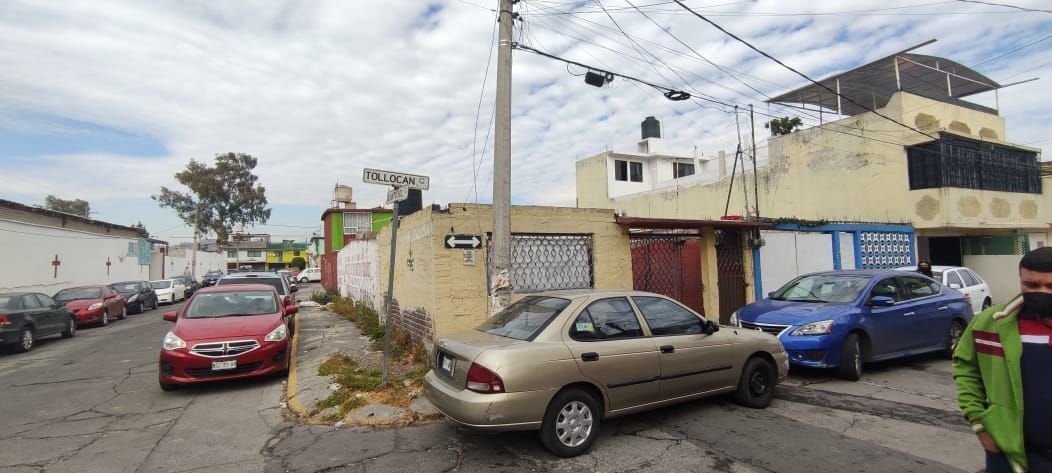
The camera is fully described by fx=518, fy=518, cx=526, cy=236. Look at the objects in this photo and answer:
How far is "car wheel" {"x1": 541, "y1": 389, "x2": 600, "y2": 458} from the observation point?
426cm

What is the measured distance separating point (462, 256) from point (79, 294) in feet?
51.1

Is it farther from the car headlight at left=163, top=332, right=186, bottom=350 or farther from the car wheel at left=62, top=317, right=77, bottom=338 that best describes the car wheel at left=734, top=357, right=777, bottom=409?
the car wheel at left=62, top=317, right=77, bottom=338

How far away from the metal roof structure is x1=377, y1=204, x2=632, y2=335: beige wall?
44.9 ft

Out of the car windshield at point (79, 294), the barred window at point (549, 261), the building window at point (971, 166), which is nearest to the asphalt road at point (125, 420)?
the barred window at point (549, 261)

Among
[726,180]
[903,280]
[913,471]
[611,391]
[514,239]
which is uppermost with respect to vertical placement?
[726,180]

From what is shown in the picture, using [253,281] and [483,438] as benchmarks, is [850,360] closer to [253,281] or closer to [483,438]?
[483,438]

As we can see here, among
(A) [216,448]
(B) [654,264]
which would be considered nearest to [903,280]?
(B) [654,264]

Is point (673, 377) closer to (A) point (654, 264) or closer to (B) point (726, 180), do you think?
(A) point (654, 264)

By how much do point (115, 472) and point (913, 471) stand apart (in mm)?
6394

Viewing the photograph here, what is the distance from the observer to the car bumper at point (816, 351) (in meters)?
6.62

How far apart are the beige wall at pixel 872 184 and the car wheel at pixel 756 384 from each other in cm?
1544

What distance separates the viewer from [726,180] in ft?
75.5

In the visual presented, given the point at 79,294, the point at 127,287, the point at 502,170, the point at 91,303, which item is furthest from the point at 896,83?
the point at 127,287

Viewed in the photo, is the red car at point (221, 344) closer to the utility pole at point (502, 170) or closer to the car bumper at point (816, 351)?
the utility pole at point (502, 170)
